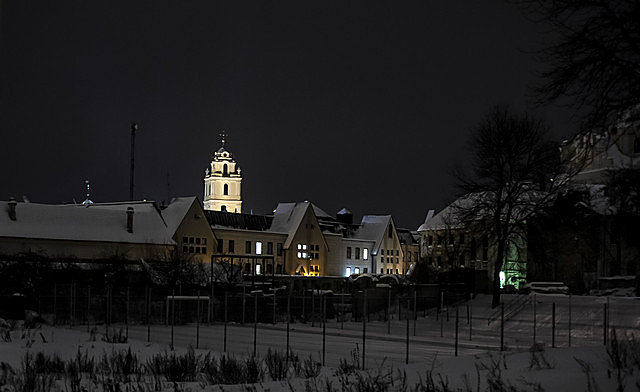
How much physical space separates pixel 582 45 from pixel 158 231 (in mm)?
65303

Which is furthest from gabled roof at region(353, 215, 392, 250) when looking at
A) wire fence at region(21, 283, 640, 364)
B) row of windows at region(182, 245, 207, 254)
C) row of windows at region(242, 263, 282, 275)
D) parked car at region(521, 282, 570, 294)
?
wire fence at region(21, 283, 640, 364)

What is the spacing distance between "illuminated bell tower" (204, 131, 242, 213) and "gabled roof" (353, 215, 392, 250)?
81.7 m

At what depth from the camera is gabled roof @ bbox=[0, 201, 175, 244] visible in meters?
69.3

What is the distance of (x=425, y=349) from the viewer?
1307 inches

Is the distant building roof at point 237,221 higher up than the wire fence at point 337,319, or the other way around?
the distant building roof at point 237,221

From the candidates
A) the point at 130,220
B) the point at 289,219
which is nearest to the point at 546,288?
the point at 130,220

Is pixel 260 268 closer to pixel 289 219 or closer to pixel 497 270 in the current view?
pixel 289 219

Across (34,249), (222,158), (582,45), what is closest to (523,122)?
(582,45)

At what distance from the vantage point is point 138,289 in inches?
2095

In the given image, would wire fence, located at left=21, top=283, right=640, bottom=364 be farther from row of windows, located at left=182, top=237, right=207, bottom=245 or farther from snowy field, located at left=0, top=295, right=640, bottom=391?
row of windows, located at left=182, top=237, right=207, bottom=245

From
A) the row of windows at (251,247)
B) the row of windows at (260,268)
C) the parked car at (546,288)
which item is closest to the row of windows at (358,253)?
the row of windows at (251,247)

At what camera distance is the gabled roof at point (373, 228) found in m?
114

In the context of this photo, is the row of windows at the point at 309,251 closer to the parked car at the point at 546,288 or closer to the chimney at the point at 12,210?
the chimney at the point at 12,210

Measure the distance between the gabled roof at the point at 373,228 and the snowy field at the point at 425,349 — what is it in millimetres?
55346
